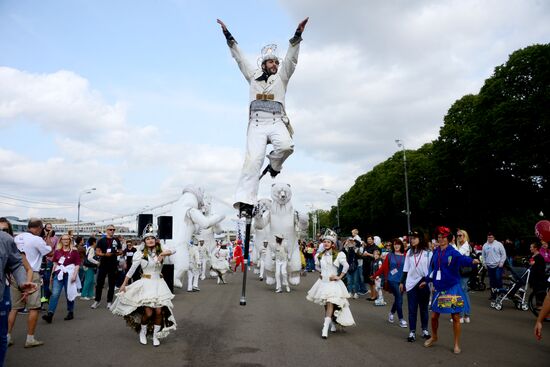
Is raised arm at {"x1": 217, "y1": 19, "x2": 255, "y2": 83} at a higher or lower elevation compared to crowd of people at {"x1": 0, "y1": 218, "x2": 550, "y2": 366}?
higher

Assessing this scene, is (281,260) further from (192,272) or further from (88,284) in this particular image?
(88,284)

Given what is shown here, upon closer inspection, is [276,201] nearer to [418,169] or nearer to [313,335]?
[313,335]

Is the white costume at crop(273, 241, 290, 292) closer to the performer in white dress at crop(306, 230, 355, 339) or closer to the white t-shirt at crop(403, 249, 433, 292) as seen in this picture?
the performer in white dress at crop(306, 230, 355, 339)

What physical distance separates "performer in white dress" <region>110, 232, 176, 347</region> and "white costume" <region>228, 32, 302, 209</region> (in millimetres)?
2457

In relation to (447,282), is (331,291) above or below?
below

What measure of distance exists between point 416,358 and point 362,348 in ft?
2.76

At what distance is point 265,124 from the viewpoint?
9727mm

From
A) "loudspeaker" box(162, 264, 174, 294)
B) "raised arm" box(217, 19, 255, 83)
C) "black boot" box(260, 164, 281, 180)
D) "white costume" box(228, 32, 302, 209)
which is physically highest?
"raised arm" box(217, 19, 255, 83)

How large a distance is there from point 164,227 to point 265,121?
16.2ft

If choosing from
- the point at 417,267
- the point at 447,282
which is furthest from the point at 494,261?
the point at 447,282

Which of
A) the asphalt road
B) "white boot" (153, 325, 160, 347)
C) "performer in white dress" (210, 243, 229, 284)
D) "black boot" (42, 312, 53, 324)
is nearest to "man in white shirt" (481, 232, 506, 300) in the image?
the asphalt road

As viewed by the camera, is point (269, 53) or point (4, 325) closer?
point (4, 325)

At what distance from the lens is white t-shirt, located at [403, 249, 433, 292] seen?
26.7 ft

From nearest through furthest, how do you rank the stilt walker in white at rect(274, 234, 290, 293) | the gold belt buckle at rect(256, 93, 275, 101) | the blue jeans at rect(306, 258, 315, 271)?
the gold belt buckle at rect(256, 93, 275, 101) < the stilt walker in white at rect(274, 234, 290, 293) < the blue jeans at rect(306, 258, 315, 271)
